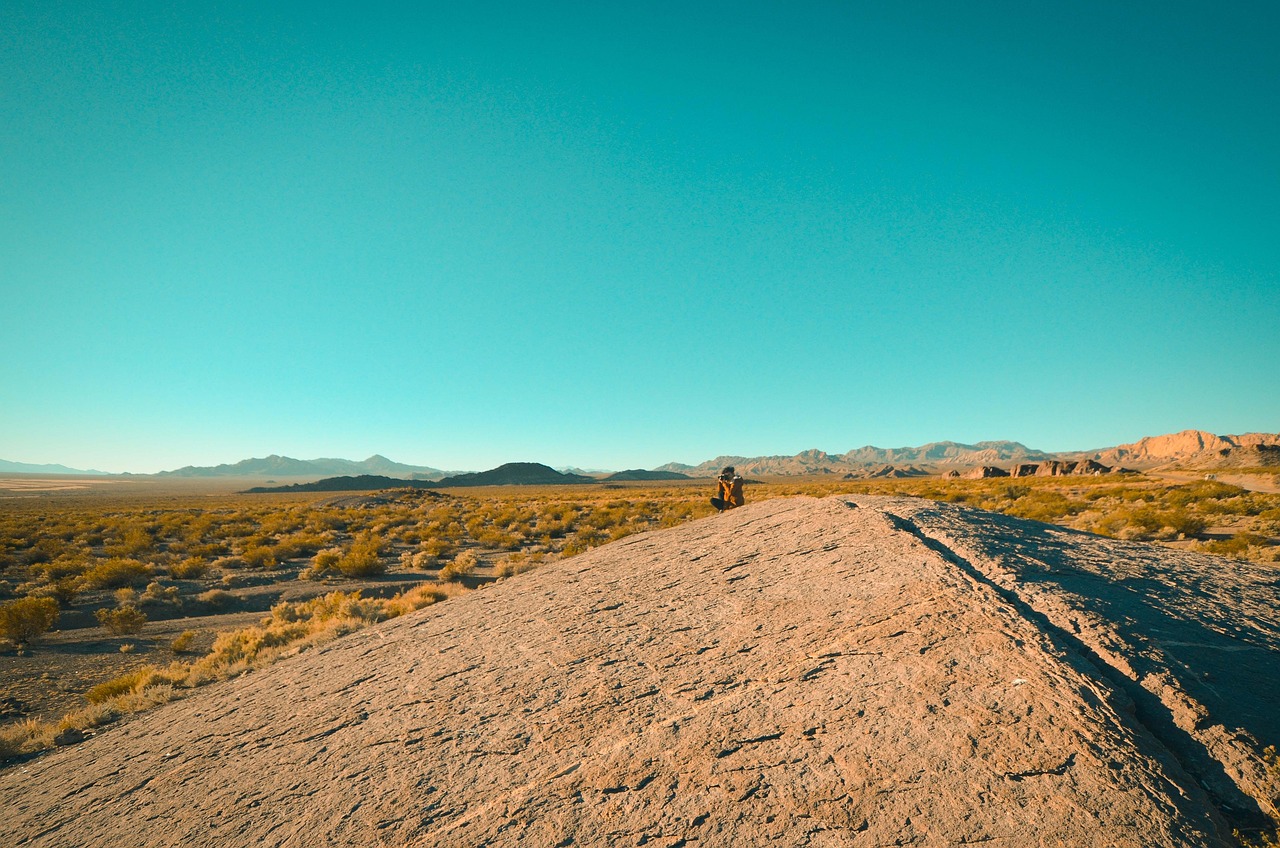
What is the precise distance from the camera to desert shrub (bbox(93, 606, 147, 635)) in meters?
12.3

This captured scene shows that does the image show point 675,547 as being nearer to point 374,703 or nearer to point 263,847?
point 374,703

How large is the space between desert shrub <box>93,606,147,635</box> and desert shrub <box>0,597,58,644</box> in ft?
2.91

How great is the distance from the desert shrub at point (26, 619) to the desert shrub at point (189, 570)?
668cm

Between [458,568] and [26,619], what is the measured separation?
951cm

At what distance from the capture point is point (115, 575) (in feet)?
56.5

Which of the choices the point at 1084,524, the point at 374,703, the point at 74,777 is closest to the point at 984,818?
the point at 374,703

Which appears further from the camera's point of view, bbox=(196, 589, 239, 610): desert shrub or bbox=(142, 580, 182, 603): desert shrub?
bbox=(142, 580, 182, 603): desert shrub

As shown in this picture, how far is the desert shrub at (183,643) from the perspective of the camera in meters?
11.1

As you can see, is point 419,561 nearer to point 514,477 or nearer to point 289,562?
point 289,562

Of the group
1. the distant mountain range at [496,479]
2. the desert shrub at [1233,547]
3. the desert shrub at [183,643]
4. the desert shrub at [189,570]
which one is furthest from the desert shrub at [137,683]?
the distant mountain range at [496,479]

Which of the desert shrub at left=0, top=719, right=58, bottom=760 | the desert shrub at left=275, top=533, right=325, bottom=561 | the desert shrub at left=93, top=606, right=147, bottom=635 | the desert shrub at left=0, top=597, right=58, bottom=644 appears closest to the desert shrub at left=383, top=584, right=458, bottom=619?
the desert shrub at left=0, top=719, right=58, bottom=760

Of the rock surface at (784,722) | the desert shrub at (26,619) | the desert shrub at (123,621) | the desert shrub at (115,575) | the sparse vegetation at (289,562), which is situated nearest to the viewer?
the rock surface at (784,722)

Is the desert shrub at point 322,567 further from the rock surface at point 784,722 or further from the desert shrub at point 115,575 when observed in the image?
the rock surface at point 784,722

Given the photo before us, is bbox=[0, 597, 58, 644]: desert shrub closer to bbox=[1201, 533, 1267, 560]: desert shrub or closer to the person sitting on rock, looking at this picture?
the person sitting on rock
